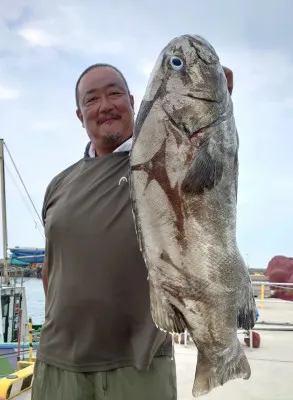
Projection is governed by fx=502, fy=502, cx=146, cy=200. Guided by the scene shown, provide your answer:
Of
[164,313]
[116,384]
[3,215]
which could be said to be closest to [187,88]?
[164,313]

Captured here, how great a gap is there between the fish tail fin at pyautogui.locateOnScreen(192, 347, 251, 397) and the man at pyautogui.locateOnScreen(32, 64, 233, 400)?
341 mm

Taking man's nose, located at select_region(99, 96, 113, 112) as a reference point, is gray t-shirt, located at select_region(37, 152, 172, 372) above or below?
below

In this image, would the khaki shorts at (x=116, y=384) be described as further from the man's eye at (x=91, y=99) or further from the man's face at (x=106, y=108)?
the man's eye at (x=91, y=99)

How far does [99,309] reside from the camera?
7.54 ft

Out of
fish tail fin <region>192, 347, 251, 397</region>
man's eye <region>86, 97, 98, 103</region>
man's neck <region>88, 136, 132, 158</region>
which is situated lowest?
fish tail fin <region>192, 347, 251, 397</region>

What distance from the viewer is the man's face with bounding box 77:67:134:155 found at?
254cm

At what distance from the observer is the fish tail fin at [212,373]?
197cm

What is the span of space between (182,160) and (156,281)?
473 mm

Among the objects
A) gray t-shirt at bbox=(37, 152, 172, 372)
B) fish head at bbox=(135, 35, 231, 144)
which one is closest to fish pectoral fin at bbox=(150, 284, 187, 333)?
gray t-shirt at bbox=(37, 152, 172, 372)

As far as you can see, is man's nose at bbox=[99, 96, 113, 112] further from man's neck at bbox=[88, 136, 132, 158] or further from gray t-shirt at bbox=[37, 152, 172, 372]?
gray t-shirt at bbox=[37, 152, 172, 372]

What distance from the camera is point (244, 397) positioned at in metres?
5.30

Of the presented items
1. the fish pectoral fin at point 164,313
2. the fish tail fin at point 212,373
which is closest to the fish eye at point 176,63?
the fish pectoral fin at point 164,313

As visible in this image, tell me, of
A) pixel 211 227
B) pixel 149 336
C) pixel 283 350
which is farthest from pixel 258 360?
pixel 211 227

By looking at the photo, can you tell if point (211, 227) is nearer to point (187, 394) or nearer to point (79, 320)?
point (79, 320)
